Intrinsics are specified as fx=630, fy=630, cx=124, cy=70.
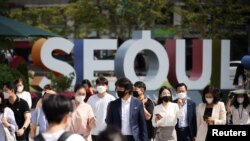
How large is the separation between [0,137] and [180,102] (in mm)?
3215

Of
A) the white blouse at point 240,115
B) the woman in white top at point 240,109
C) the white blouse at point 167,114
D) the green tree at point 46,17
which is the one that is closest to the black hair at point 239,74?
the woman in white top at point 240,109

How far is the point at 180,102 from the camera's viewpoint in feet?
34.0

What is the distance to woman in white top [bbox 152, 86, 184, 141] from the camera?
9.93 m

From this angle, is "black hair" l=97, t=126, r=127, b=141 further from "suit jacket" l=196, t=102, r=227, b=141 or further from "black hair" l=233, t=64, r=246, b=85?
"black hair" l=233, t=64, r=246, b=85

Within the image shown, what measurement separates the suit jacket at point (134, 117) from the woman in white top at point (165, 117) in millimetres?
1286

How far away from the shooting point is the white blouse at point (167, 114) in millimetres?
9922

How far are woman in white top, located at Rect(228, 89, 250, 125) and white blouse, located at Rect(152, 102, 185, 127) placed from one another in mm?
1582

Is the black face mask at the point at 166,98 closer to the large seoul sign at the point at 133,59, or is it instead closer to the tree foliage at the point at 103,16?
the large seoul sign at the point at 133,59

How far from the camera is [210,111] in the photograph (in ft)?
31.9

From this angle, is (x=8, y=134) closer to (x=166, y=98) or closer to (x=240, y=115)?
(x=166, y=98)

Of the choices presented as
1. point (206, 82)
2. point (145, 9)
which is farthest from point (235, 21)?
point (206, 82)

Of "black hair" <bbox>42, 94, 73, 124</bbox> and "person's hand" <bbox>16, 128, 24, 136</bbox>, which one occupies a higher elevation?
"black hair" <bbox>42, 94, 73, 124</bbox>

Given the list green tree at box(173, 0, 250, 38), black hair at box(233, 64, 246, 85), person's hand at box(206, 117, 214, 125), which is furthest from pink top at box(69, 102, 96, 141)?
green tree at box(173, 0, 250, 38)

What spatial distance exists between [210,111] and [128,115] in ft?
5.59
